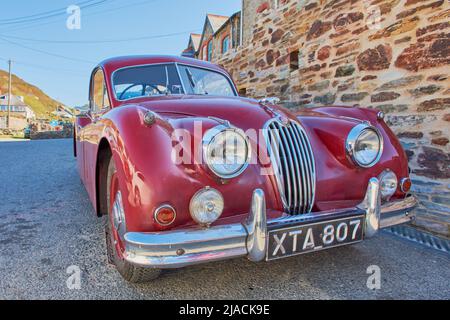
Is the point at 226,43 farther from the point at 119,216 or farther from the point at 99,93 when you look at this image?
the point at 119,216

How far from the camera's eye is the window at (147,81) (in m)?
2.88

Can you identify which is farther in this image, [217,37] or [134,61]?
[217,37]

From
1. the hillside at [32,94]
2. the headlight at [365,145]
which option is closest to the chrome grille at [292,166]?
the headlight at [365,145]

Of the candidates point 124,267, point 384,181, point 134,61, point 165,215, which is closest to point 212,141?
point 165,215

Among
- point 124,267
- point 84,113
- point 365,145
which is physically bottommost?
point 124,267

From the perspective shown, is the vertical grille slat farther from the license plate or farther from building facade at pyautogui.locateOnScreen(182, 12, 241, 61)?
building facade at pyautogui.locateOnScreen(182, 12, 241, 61)

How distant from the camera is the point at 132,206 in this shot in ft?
5.26

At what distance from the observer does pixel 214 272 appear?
214 cm

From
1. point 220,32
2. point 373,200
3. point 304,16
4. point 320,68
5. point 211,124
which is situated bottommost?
point 373,200

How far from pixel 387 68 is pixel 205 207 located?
2.95 metres
